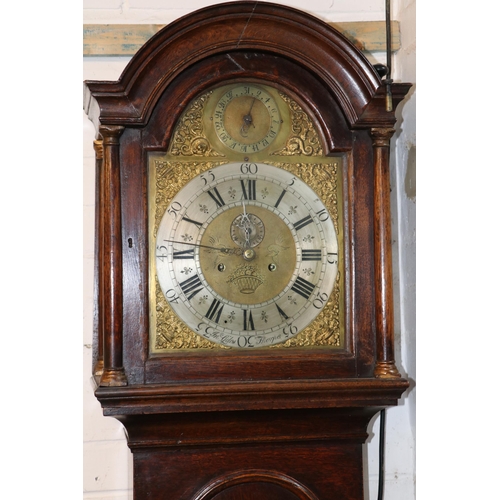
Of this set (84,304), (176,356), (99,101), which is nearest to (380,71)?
(99,101)

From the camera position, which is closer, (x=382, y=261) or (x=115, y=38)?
(x=382, y=261)

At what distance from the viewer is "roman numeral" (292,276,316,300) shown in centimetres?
135

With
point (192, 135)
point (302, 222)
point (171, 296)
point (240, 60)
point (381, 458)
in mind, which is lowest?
point (381, 458)

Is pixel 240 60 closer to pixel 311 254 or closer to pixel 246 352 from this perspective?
pixel 311 254

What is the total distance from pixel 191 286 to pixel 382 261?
13.7 inches

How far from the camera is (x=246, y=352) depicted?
133cm

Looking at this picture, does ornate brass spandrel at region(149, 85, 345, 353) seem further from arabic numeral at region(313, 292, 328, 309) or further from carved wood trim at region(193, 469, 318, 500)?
carved wood trim at region(193, 469, 318, 500)

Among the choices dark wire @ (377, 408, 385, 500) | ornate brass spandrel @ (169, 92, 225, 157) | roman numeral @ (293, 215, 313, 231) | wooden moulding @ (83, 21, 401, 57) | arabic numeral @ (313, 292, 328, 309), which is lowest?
dark wire @ (377, 408, 385, 500)

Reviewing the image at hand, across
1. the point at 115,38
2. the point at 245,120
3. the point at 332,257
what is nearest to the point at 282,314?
the point at 332,257

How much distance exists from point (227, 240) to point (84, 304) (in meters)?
0.40

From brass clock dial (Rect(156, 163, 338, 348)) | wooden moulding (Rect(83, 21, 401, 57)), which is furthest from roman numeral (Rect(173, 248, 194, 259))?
wooden moulding (Rect(83, 21, 401, 57))

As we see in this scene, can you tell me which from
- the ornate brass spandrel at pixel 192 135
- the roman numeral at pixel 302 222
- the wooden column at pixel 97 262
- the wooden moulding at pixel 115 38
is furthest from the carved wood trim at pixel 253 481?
the wooden moulding at pixel 115 38

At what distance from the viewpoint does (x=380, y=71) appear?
142 centimetres

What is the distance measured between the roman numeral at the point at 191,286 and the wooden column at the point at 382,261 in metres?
0.32
